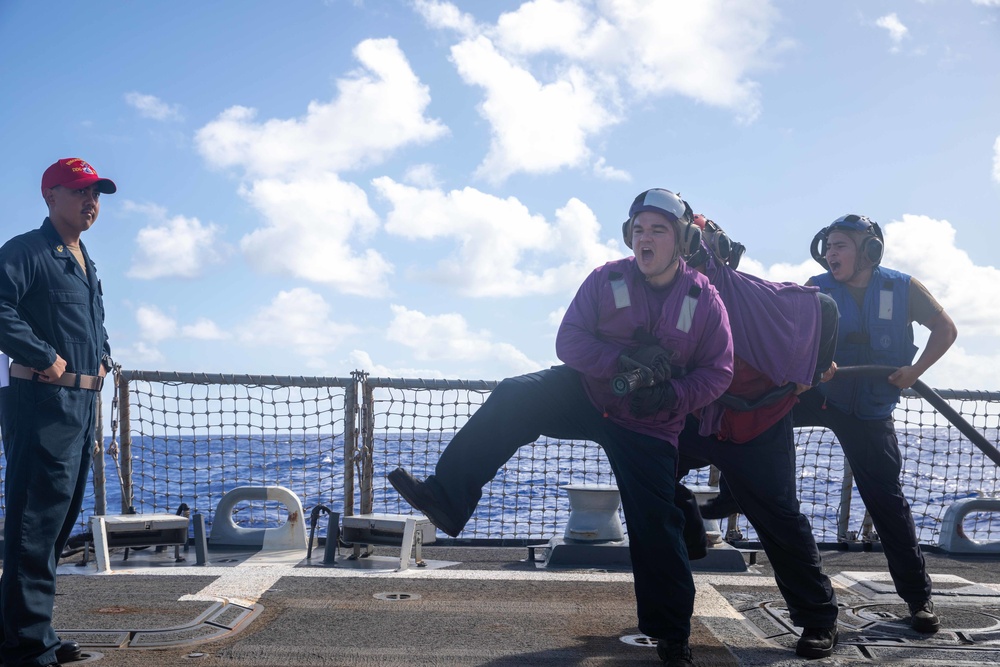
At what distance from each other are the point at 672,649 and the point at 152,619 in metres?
2.51

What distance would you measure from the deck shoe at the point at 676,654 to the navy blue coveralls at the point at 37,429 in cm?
248

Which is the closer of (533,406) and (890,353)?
(533,406)

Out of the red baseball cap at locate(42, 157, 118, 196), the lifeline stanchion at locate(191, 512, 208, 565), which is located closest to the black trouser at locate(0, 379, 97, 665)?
the red baseball cap at locate(42, 157, 118, 196)

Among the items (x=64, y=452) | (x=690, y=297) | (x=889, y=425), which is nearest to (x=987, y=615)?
A: (x=889, y=425)

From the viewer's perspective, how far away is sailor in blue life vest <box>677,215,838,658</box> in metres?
4.14

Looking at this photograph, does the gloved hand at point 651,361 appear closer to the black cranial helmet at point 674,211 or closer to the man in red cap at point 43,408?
the black cranial helmet at point 674,211

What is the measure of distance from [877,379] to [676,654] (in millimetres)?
1847

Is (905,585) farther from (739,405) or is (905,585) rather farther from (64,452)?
(64,452)

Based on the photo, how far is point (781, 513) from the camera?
13.6ft

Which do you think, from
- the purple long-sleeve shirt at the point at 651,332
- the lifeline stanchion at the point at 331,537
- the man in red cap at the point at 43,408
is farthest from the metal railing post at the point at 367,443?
the purple long-sleeve shirt at the point at 651,332

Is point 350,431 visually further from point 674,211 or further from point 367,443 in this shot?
point 674,211

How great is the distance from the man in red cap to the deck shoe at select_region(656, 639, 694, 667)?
2430 mm

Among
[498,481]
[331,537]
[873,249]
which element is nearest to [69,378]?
[331,537]

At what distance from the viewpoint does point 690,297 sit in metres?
3.83
